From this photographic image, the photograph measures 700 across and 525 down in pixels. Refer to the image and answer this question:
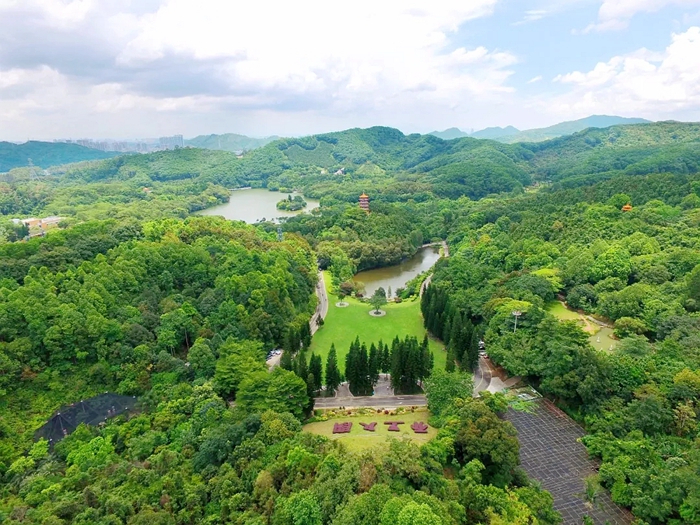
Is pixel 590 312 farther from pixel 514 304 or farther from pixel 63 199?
pixel 63 199

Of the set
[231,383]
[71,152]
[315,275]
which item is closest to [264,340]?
[231,383]

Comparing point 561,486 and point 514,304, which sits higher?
point 514,304

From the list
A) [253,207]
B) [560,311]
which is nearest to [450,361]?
[560,311]

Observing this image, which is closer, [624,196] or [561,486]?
[561,486]

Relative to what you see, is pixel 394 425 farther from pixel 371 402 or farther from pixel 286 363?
pixel 286 363

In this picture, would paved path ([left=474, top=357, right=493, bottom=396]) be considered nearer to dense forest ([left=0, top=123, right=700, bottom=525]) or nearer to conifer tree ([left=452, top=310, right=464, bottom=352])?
dense forest ([left=0, top=123, right=700, bottom=525])

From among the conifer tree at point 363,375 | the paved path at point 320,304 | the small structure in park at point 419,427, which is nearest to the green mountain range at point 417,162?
the paved path at point 320,304
